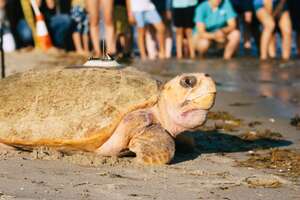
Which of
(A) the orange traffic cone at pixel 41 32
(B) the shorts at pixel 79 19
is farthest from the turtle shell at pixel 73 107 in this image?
(B) the shorts at pixel 79 19

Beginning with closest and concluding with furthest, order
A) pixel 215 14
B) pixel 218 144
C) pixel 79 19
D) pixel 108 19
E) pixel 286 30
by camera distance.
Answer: pixel 218 144 → pixel 108 19 → pixel 215 14 → pixel 79 19 → pixel 286 30

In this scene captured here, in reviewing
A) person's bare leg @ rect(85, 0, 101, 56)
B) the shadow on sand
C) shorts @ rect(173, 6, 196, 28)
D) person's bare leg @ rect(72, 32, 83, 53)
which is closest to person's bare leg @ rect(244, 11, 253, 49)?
shorts @ rect(173, 6, 196, 28)

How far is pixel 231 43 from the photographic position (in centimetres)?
1286

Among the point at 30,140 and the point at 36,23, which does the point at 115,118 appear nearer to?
the point at 30,140

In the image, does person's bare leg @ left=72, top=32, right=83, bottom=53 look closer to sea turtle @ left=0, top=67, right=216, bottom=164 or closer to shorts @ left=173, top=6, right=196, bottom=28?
shorts @ left=173, top=6, right=196, bottom=28

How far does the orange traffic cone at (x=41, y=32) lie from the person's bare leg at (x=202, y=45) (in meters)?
2.56

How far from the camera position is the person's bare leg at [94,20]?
11797mm

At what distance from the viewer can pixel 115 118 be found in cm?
458

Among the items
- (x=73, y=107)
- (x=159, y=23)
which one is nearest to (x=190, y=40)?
(x=159, y=23)

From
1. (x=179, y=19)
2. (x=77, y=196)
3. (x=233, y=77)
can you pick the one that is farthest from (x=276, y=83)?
(x=77, y=196)

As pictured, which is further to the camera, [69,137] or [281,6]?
[281,6]

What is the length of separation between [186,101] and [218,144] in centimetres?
94

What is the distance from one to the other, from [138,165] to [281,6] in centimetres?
876

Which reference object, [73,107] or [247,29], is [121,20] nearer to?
[247,29]
